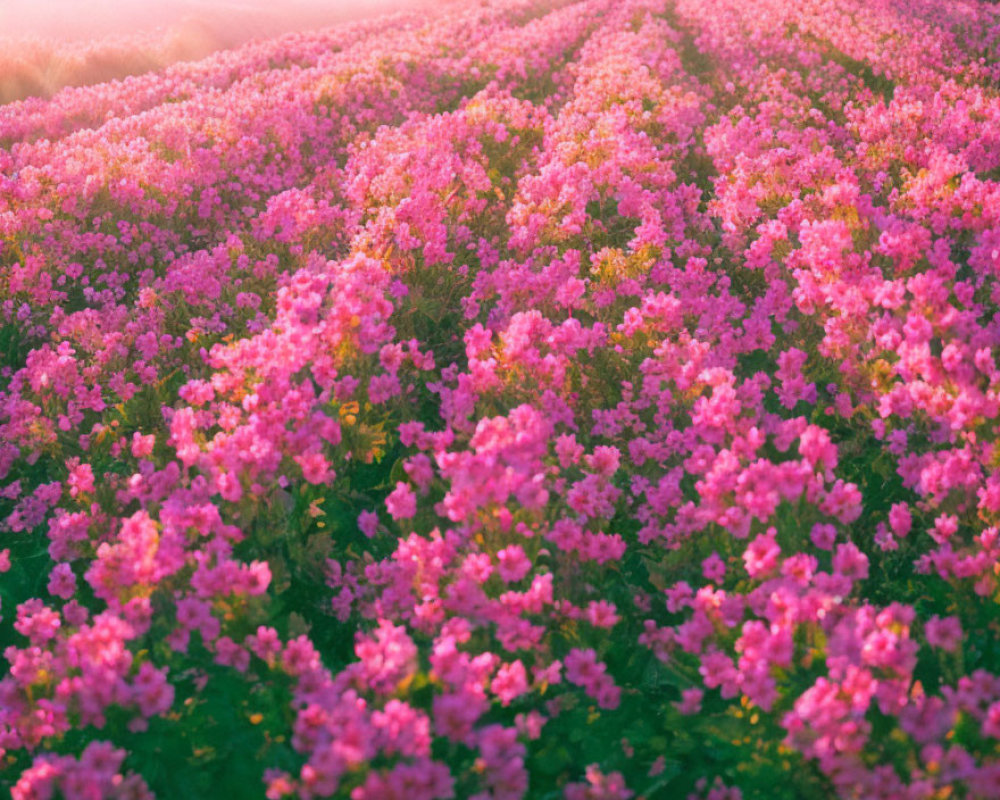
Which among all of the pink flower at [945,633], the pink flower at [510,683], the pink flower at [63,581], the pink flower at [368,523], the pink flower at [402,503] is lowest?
the pink flower at [945,633]

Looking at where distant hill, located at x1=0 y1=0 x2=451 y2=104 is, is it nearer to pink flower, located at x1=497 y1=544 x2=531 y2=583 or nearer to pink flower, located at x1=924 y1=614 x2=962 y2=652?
pink flower, located at x1=497 y1=544 x2=531 y2=583

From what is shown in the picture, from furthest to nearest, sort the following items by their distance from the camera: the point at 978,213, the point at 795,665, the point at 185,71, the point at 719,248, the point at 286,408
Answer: the point at 185,71 → the point at 719,248 → the point at 978,213 → the point at 286,408 → the point at 795,665

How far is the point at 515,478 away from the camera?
3111 mm

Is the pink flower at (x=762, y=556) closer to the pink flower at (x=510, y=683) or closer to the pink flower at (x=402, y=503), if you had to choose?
the pink flower at (x=510, y=683)

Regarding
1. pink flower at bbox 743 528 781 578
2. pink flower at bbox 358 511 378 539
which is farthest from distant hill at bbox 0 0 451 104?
pink flower at bbox 743 528 781 578

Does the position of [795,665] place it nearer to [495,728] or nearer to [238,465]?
[495,728]

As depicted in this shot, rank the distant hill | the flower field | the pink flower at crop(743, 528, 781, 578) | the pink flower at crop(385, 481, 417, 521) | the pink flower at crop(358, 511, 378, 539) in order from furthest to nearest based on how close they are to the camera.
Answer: the distant hill, the pink flower at crop(358, 511, 378, 539), the pink flower at crop(385, 481, 417, 521), the pink flower at crop(743, 528, 781, 578), the flower field

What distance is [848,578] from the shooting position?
9.07 ft

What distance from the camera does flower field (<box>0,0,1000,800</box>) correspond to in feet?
8.34

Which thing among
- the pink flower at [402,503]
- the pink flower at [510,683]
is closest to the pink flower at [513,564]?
the pink flower at [510,683]

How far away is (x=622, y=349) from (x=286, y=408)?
6.78 feet

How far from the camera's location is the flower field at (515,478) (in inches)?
100

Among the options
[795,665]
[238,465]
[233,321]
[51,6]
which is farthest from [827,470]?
[51,6]

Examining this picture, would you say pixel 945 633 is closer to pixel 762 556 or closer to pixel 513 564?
pixel 762 556
